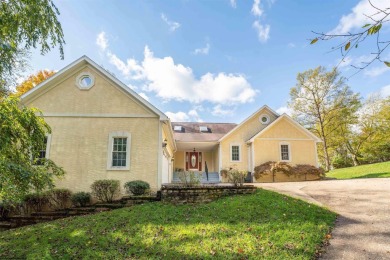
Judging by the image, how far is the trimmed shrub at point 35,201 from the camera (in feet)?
30.3

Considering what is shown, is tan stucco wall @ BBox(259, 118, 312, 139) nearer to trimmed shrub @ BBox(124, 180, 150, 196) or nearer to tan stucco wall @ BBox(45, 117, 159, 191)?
tan stucco wall @ BBox(45, 117, 159, 191)

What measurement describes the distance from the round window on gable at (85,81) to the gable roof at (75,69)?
45cm

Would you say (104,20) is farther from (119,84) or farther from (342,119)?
(342,119)

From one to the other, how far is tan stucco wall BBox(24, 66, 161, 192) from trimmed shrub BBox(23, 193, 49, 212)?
0.95m

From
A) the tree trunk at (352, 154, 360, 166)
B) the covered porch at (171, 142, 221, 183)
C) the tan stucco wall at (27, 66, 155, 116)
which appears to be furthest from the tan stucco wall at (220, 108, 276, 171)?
the tree trunk at (352, 154, 360, 166)

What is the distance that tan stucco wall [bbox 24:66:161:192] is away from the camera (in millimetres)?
10602

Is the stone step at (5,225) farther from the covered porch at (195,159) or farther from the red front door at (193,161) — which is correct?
the red front door at (193,161)

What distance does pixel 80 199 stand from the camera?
9742mm

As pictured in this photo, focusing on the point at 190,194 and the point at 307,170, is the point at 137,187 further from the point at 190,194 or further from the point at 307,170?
the point at 307,170

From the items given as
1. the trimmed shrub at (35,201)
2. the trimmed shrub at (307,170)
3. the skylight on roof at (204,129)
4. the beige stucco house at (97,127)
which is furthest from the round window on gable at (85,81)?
the trimmed shrub at (307,170)

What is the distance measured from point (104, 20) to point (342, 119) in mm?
25893

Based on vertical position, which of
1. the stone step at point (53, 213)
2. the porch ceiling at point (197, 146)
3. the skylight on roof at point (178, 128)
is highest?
the skylight on roof at point (178, 128)

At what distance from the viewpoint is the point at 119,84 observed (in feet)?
37.0

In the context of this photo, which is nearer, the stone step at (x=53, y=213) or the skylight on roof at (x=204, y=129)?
the stone step at (x=53, y=213)
